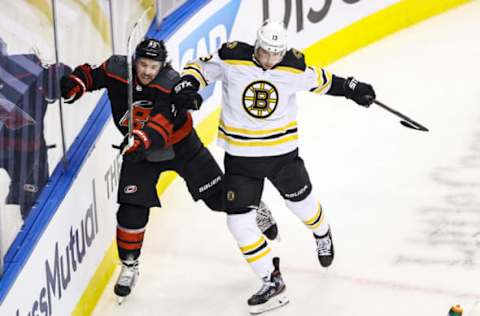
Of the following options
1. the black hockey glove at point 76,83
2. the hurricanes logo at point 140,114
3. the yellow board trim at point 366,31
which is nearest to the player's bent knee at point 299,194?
the hurricanes logo at point 140,114

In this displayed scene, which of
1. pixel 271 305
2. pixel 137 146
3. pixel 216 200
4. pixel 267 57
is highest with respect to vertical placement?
pixel 267 57

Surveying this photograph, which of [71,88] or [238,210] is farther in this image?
[238,210]

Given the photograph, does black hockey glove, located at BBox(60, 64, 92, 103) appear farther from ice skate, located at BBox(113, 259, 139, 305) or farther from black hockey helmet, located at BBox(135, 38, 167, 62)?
ice skate, located at BBox(113, 259, 139, 305)

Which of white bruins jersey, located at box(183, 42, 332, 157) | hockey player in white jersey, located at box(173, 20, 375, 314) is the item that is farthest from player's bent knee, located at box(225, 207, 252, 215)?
white bruins jersey, located at box(183, 42, 332, 157)

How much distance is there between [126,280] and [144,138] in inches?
31.9

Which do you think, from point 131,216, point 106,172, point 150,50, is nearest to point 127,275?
point 131,216

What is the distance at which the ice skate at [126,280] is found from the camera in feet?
14.5

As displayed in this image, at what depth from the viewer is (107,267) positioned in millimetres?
4602

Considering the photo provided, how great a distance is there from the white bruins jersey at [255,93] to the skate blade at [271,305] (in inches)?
25.8

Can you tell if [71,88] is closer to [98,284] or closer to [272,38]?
[272,38]

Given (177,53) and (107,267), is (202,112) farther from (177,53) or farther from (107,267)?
(107,267)

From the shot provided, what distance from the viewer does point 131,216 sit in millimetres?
4285

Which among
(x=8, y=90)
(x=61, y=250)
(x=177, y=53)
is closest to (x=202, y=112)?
(x=177, y=53)

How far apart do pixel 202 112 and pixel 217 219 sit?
846 millimetres
